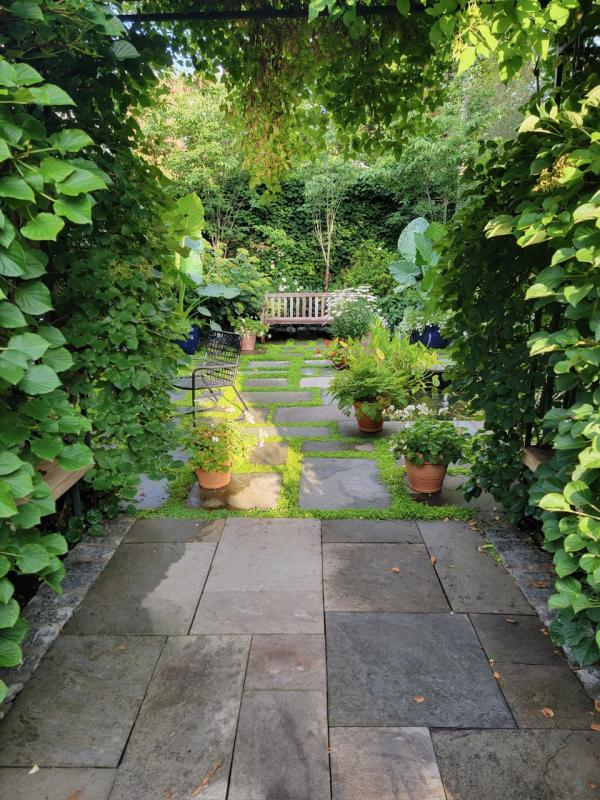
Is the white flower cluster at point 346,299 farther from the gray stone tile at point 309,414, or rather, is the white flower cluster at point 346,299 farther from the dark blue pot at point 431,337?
the gray stone tile at point 309,414

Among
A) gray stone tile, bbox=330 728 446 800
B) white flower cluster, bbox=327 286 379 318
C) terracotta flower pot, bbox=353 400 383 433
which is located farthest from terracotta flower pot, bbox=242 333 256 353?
gray stone tile, bbox=330 728 446 800

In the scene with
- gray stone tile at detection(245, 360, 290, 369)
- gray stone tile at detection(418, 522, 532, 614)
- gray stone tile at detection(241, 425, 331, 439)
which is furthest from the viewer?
gray stone tile at detection(245, 360, 290, 369)

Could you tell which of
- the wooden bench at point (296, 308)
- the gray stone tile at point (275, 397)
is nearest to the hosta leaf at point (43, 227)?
the gray stone tile at point (275, 397)

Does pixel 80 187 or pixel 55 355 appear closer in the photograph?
pixel 80 187

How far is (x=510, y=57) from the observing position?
1.90m

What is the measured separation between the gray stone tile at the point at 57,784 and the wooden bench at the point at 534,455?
2.14 m

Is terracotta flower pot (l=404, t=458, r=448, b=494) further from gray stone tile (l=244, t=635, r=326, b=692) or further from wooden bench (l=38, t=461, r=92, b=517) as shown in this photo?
wooden bench (l=38, t=461, r=92, b=517)

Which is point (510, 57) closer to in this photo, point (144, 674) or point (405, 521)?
point (405, 521)

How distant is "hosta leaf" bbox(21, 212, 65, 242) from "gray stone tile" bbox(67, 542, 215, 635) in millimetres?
1712

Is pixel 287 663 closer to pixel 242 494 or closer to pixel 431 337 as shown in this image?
pixel 242 494

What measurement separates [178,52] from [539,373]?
2830mm

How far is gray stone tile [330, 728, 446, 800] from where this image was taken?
158 centimetres

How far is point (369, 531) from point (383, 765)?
1557mm

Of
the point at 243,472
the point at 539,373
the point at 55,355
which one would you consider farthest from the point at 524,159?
the point at 243,472
